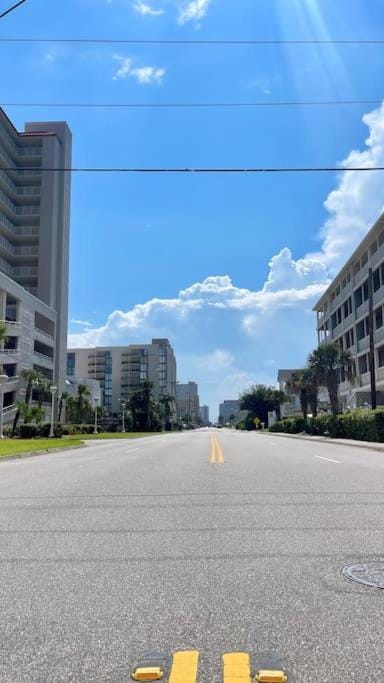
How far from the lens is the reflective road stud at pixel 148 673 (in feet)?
12.2

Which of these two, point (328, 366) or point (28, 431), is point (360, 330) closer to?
point (328, 366)

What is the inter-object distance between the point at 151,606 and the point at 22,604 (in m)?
1.10

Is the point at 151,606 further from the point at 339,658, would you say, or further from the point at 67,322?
the point at 67,322

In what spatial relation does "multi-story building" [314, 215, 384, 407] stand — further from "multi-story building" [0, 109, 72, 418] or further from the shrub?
"multi-story building" [0, 109, 72, 418]

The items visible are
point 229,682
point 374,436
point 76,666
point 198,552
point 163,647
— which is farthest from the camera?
point 374,436

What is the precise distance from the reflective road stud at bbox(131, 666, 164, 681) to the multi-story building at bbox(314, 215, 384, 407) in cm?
4669

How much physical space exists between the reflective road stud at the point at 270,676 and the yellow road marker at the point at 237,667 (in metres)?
0.06

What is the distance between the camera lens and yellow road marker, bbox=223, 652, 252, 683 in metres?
3.68

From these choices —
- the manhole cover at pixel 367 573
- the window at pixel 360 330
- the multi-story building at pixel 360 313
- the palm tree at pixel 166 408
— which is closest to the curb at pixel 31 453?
the manhole cover at pixel 367 573

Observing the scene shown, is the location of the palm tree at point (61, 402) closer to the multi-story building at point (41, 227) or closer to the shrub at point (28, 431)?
the multi-story building at point (41, 227)

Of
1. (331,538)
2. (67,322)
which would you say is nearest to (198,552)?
(331,538)

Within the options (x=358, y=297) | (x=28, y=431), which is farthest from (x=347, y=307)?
(x=28, y=431)

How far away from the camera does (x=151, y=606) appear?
5.04 m

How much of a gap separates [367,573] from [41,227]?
90403 millimetres
